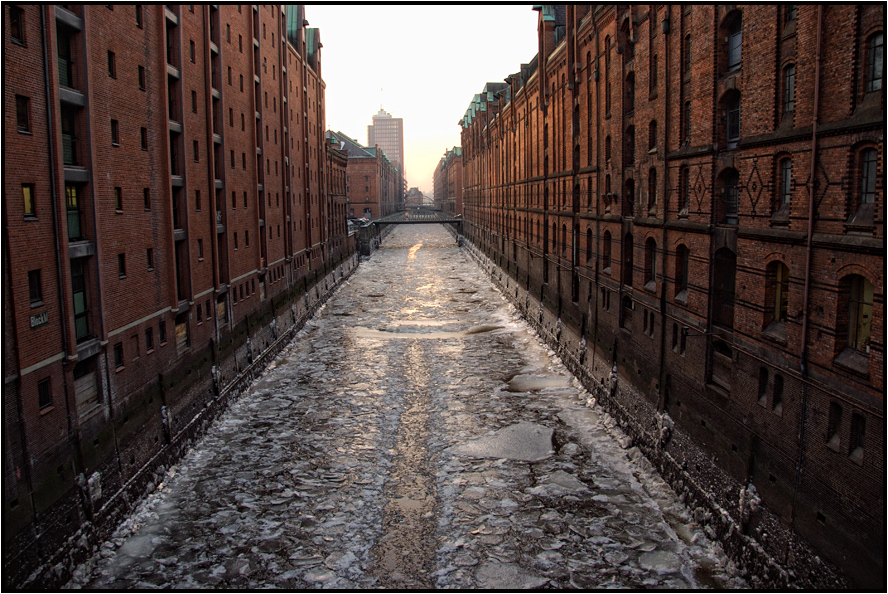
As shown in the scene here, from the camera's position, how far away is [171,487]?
1592 cm

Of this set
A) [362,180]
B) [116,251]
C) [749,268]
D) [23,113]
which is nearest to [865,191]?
[749,268]

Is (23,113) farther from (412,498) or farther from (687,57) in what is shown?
(687,57)

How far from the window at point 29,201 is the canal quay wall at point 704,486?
1353cm

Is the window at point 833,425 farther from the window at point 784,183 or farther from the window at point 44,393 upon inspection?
the window at point 44,393

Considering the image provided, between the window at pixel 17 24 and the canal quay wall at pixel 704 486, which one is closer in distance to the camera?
the canal quay wall at pixel 704 486

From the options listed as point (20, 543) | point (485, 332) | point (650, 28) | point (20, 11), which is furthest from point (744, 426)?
point (485, 332)

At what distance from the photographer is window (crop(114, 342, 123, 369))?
618 inches

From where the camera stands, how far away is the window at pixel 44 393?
12209 mm

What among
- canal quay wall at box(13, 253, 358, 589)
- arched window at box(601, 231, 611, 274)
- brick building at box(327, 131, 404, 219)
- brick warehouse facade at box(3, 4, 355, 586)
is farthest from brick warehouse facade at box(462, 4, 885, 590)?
brick building at box(327, 131, 404, 219)

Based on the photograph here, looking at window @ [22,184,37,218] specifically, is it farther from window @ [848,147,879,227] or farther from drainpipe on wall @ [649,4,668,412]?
drainpipe on wall @ [649,4,668,412]

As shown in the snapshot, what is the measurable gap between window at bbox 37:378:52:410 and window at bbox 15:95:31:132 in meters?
4.44

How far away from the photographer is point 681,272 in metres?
16.7

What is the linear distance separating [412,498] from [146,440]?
21.1 feet

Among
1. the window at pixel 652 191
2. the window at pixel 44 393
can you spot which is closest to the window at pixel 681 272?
the window at pixel 652 191
